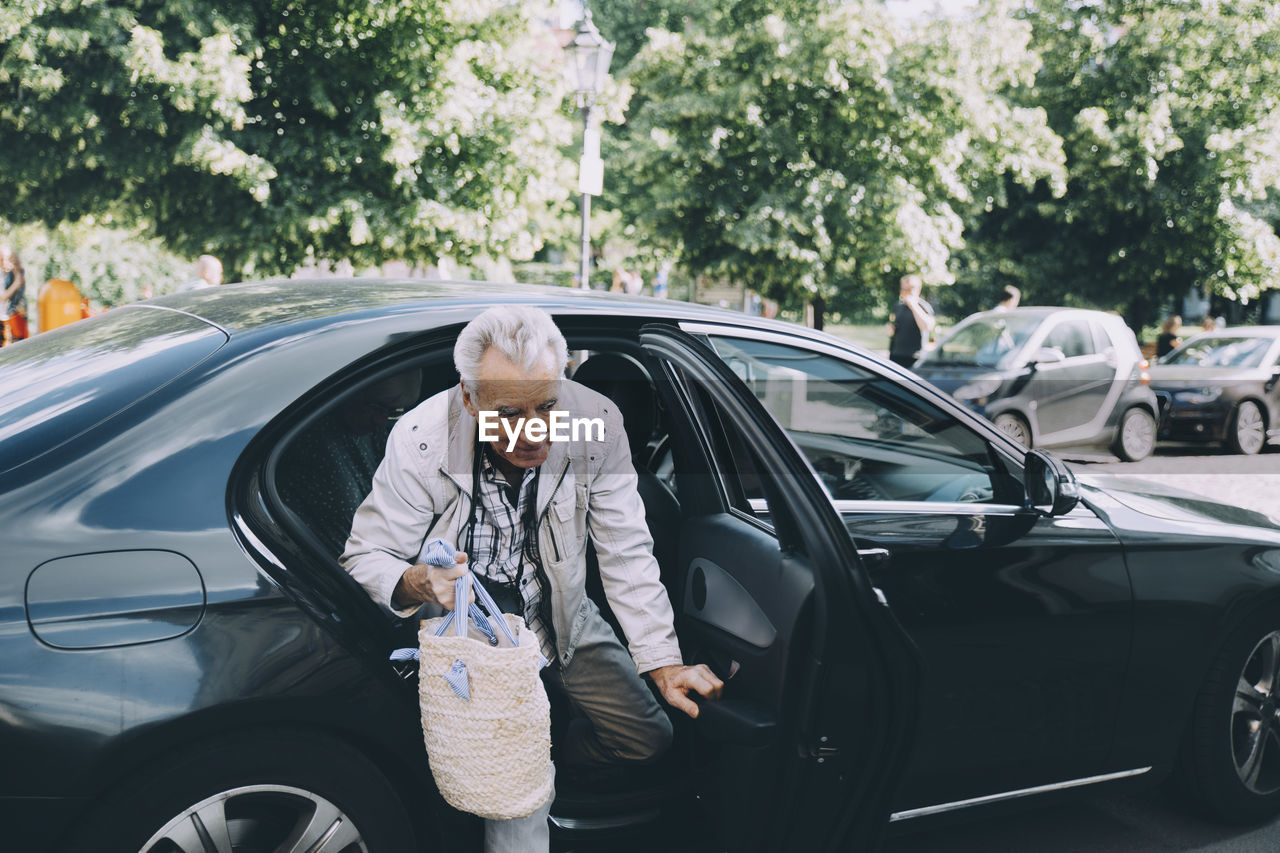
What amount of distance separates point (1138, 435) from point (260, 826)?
11.2 metres

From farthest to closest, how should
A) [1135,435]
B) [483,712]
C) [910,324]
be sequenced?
[910,324], [1135,435], [483,712]

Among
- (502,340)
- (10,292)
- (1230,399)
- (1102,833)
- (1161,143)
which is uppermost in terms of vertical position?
(1161,143)

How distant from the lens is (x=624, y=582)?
2.64m

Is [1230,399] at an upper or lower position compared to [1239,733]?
upper

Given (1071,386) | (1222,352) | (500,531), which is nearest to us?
(500,531)

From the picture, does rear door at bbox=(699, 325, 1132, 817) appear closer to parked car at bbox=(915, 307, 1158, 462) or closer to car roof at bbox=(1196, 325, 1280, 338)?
parked car at bbox=(915, 307, 1158, 462)

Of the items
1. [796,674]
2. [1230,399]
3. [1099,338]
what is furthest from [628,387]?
[1230,399]

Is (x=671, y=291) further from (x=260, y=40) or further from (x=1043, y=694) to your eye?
(x=1043, y=694)

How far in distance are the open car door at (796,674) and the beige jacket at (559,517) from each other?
0.21m

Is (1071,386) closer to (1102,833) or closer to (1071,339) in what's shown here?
(1071,339)

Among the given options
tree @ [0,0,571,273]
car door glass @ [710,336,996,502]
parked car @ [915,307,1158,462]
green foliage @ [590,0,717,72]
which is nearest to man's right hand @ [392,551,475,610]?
car door glass @ [710,336,996,502]

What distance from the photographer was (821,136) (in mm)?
16641

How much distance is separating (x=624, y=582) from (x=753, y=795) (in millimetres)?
563

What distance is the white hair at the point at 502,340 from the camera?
92.7 inches
